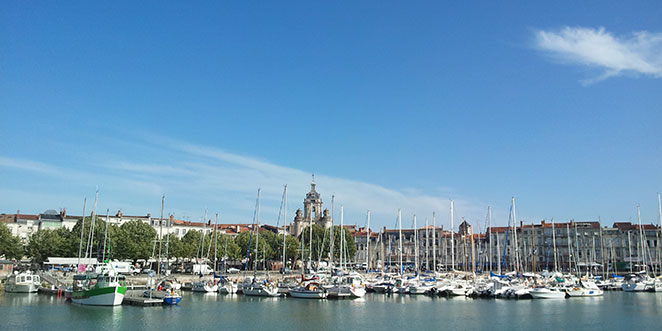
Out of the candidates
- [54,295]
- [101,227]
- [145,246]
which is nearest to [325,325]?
[54,295]

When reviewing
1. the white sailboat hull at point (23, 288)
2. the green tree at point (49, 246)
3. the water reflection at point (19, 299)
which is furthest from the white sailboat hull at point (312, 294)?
the green tree at point (49, 246)

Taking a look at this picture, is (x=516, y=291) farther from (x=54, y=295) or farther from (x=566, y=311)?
(x=54, y=295)

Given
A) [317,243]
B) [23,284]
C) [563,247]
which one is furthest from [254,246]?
[563,247]

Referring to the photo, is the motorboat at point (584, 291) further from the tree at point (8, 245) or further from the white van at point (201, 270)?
the tree at point (8, 245)

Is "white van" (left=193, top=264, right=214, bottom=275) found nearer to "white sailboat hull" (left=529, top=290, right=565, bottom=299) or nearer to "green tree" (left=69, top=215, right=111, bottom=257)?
"green tree" (left=69, top=215, right=111, bottom=257)

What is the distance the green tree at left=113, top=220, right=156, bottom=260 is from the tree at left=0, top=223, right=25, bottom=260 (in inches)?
575

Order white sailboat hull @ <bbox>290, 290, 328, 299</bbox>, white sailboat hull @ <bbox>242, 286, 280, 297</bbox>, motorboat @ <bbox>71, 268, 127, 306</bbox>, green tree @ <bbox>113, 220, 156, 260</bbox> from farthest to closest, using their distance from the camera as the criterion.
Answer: green tree @ <bbox>113, 220, 156, 260</bbox> → white sailboat hull @ <bbox>242, 286, 280, 297</bbox> → white sailboat hull @ <bbox>290, 290, 328, 299</bbox> → motorboat @ <bbox>71, 268, 127, 306</bbox>

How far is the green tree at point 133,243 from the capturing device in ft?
292

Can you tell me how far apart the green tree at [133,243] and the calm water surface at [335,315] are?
85.3ft

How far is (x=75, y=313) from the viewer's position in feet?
151

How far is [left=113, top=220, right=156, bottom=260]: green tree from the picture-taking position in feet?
292

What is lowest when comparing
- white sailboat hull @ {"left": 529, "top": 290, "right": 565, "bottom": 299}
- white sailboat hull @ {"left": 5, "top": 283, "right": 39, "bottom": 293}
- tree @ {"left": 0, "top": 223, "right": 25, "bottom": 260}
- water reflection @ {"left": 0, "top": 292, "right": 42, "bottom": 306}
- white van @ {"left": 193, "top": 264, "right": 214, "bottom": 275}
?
water reflection @ {"left": 0, "top": 292, "right": 42, "bottom": 306}

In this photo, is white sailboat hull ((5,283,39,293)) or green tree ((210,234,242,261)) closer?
white sailboat hull ((5,283,39,293))

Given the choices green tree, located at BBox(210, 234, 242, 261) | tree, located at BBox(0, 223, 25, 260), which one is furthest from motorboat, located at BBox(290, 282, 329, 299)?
tree, located at BBox(0, 223, 25, 260)
